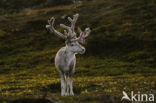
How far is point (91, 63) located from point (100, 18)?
30208 mm

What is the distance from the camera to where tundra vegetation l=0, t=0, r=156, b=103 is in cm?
3739

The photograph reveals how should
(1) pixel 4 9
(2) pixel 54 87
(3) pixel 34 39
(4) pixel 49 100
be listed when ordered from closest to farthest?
(4) pixel 49 100 < (2) pixel 54 87 < (3) pixel 34 39 < (1) pixel 4 9

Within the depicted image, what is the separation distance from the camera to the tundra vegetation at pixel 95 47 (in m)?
37.4

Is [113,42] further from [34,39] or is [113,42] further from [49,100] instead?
[49,100]

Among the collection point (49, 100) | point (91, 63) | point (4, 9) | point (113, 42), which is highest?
point (4, 9)

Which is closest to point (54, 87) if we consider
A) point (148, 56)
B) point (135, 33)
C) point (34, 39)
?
point (148, 56)

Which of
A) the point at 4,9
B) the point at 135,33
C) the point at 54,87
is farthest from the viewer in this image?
the point at 4,9

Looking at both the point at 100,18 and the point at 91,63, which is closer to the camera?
the point at 91,63

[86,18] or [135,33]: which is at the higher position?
[86,18]

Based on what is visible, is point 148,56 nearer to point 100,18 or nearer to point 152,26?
point 152,26

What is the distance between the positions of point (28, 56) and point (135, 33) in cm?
2158

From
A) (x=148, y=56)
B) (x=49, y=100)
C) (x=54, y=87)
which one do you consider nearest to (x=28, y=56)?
(x=148, y=56)

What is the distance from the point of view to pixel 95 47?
55812 mm

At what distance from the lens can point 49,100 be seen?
31.4 feet
